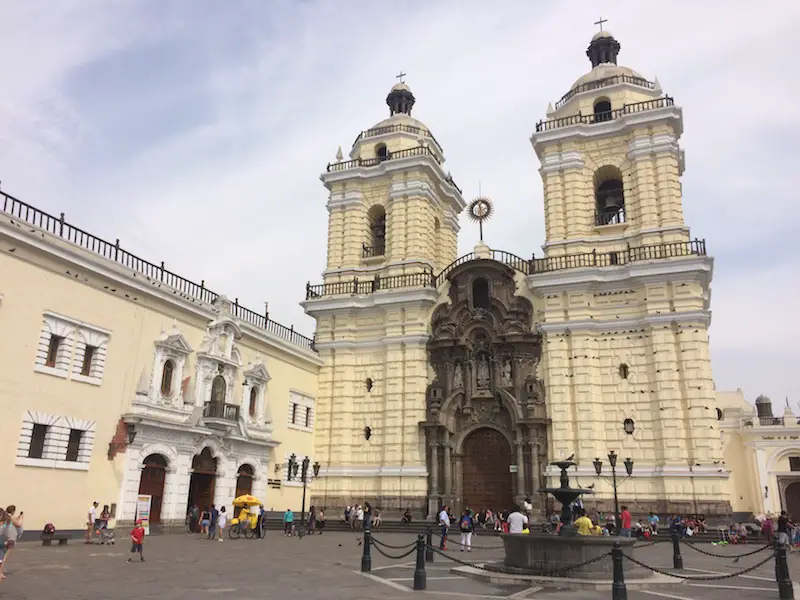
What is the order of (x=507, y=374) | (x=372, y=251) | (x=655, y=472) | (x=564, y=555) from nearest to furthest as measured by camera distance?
(x=564, y=555)
(x=655, y=472)
(x=507, y=374)
(x=372, y=251)

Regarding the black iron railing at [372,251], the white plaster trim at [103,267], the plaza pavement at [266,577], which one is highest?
the black iron railing at [372,251]

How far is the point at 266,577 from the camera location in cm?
1279

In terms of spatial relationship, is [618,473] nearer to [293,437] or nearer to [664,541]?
[664,541]

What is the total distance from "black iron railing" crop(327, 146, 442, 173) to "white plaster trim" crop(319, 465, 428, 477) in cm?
1521

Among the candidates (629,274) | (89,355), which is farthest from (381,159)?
(89,355)

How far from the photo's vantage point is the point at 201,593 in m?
10.5

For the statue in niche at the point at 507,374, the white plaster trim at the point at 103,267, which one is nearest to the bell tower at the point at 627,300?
the statue in niche at the point at 507,374

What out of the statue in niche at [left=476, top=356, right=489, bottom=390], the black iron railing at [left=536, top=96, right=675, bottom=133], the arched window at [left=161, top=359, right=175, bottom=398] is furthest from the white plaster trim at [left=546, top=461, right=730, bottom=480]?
the black iron railing at [left=536, top=96, right=675, bottom=133]

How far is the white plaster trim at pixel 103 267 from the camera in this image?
60.7 ft

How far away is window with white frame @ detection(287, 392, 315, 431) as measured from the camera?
30156mm

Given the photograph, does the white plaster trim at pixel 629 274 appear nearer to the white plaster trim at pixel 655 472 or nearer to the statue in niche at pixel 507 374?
the statue in niche at pixel 507 374

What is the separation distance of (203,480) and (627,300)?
60.7 feet

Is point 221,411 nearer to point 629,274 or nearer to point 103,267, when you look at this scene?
point 103,267

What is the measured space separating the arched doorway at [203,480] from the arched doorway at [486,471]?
35.1 feet
